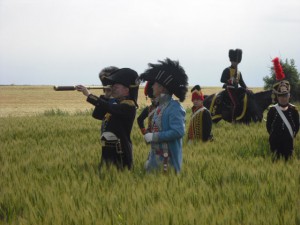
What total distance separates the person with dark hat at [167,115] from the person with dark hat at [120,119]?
9.9 inches

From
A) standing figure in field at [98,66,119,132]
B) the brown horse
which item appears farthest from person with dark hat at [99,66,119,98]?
the brown horse

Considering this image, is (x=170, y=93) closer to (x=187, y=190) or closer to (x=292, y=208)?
(x=187, y=190)

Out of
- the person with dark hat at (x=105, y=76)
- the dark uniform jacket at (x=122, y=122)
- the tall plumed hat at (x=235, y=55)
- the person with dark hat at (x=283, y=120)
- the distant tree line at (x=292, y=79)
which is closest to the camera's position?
the dark uniform jacket at (x=122, y=122)

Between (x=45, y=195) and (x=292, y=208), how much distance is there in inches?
83.6

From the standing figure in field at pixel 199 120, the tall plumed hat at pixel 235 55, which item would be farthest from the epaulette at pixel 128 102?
the tall plumed hat at pixel 235 55

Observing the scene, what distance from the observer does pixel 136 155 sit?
6.29m

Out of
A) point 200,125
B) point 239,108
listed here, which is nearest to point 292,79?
point 239,108

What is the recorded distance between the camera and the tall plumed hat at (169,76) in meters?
4.55

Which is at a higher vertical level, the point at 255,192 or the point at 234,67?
the point at 234,67

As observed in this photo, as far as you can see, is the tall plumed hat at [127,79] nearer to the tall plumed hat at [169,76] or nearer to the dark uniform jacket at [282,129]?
the tall plumed hat at [169,76]

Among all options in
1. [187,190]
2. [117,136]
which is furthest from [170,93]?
[187,190]

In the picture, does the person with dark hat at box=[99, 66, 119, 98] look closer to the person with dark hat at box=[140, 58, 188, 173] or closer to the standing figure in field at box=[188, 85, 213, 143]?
the person with dark hat at box=[140, 58, 188, 173]

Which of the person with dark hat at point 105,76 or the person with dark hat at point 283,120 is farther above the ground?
the person with dark hat at point 105,76

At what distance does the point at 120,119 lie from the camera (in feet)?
16.4
